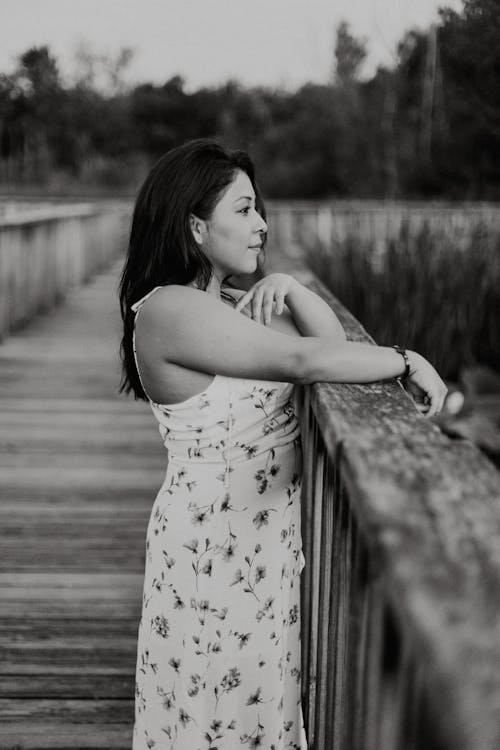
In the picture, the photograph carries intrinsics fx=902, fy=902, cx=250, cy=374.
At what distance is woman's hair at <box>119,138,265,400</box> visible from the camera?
1.45 metres

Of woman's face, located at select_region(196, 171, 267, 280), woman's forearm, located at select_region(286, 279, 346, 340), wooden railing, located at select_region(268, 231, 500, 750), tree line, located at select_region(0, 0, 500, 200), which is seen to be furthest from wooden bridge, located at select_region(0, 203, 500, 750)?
tree line, located at select_region(0, 0, 500, 200)

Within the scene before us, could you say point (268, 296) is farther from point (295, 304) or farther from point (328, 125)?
point (328, 125)

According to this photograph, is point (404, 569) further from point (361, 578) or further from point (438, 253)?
point (438, 253)

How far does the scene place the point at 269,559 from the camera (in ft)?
4.58

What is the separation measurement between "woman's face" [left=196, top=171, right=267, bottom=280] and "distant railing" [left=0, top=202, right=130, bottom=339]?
14.1 feet

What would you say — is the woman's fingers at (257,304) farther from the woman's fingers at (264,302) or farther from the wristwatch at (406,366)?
the wristwatch at (406,366)

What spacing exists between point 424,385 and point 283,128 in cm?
2711

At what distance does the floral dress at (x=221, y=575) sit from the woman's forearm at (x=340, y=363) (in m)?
0.13

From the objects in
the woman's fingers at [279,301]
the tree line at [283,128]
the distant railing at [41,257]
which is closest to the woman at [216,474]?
the woman's fingers at [279,301]

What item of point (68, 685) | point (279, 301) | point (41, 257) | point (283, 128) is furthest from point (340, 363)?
point (283, 128)

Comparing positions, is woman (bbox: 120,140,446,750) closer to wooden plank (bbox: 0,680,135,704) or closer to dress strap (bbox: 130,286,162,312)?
dress strap (bbox: 130,286,162,312)

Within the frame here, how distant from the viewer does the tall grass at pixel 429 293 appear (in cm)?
514

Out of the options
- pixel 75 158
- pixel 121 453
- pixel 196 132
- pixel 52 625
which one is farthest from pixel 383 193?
pixel 52 625

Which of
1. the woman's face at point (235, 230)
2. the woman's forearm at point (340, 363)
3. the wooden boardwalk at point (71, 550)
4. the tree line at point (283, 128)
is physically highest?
the tree line at point (283, 128)
